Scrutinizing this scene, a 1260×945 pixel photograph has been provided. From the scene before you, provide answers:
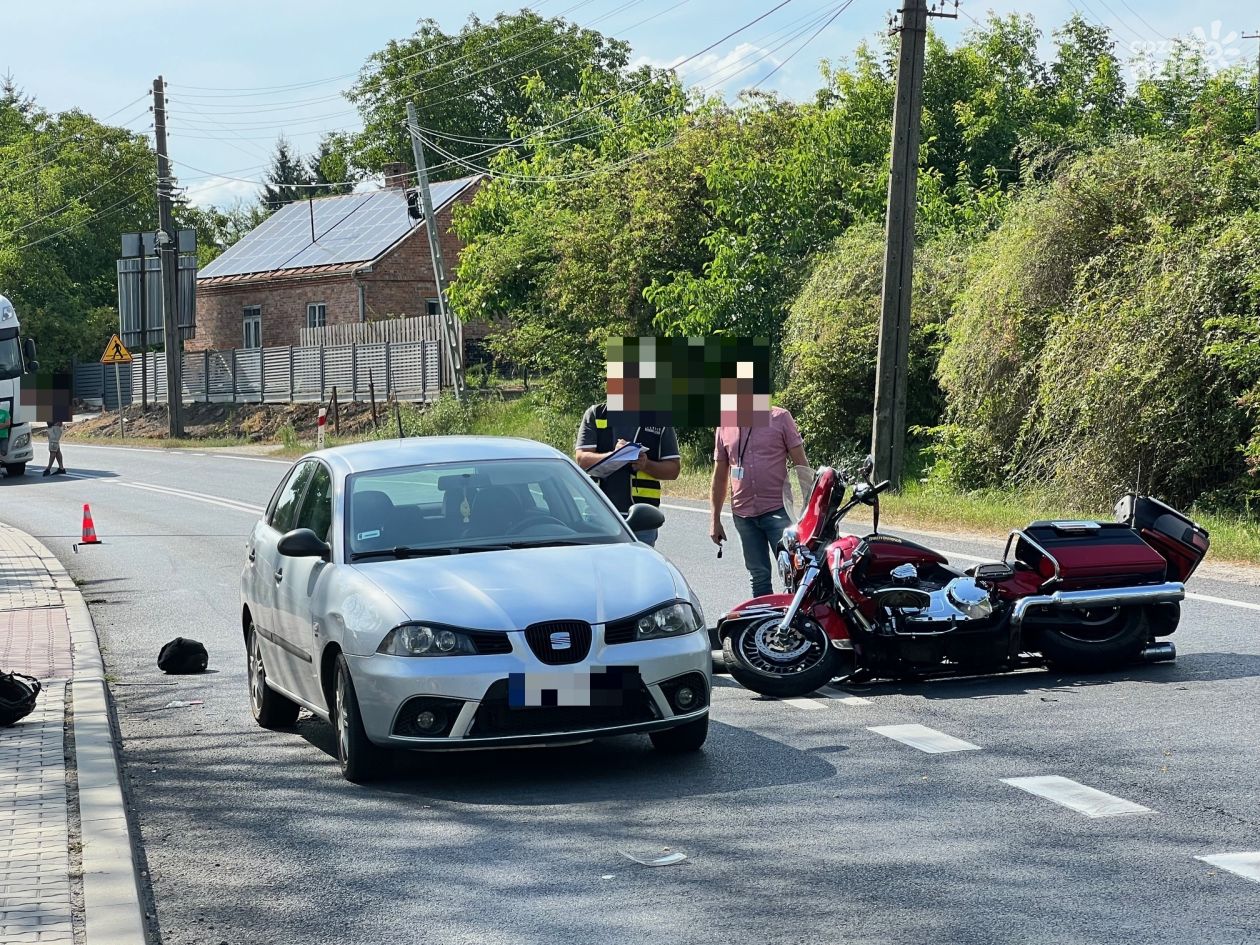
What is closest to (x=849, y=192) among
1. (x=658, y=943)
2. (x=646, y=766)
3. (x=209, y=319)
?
(x=646, y=766)

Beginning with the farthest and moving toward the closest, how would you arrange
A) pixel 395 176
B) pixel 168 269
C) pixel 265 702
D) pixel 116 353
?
pixel 395 176, pixel 116 353, pixel 168 269, pixel 265 702

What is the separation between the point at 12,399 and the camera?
34312 millimetres

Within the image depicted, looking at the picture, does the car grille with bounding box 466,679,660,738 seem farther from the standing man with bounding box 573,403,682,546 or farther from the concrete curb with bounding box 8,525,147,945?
the standing man with bounding box 573,403,682,546

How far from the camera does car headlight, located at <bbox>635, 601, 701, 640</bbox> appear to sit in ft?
23.3

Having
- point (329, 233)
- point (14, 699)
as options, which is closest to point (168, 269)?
point (329, 233)

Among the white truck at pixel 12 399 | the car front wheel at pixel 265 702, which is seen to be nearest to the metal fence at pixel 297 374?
the white truck at pixel 12 399

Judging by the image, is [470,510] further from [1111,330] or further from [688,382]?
[1111,330]

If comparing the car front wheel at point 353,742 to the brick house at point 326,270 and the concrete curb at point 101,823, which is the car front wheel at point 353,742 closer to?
the concrete curb at point 101,823

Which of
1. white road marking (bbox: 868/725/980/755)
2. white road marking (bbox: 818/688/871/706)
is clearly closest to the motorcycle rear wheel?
white road marking (bbox: 818/688/871/706)

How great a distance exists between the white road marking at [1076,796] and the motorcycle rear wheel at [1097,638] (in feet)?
7.64

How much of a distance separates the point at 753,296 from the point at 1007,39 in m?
14.7

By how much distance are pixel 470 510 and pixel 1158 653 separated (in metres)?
4.08

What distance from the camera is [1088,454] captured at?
19.2 m

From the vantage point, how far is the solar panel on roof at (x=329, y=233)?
62.5 metres
